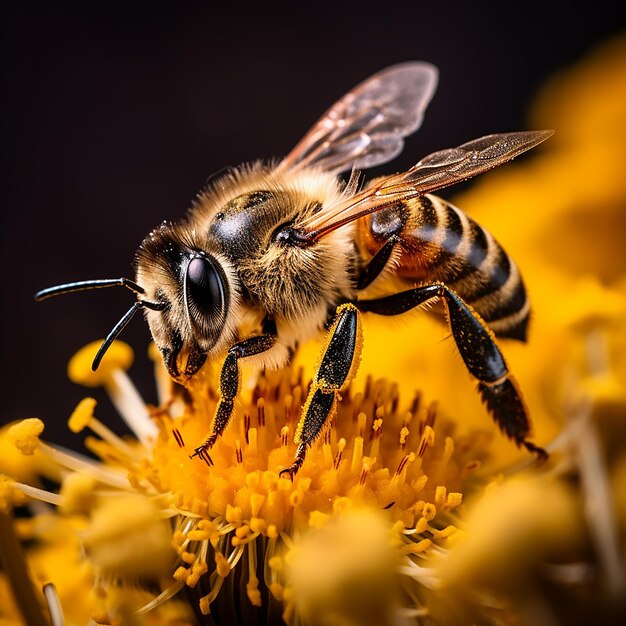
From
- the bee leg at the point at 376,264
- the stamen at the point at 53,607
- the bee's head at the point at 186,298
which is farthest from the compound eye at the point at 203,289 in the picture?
the stamen at the point at 53,607

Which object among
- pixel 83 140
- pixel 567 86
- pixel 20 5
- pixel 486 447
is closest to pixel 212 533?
pixel 486 447

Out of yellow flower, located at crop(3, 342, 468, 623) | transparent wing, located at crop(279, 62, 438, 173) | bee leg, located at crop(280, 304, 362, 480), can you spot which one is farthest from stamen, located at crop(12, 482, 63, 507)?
transparent wing, located at crop(279, 62, 438, 173)

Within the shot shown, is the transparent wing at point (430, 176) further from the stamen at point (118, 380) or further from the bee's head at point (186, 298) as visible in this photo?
the stamen at point (118, 380)

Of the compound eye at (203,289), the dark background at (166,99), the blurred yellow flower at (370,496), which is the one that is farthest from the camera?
the dark background at (166,99)

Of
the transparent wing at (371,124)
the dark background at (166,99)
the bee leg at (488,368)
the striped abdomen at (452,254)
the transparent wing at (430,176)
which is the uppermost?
the dark background at (166,99)

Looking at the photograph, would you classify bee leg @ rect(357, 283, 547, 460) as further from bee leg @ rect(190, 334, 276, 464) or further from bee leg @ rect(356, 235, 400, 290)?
bee leg @ rect(190, 334, 276, 464)

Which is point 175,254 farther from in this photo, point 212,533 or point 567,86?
point 567,86

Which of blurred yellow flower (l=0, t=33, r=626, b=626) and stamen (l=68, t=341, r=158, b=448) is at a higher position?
stamen (l=68, t=341, r=158, b=448)
